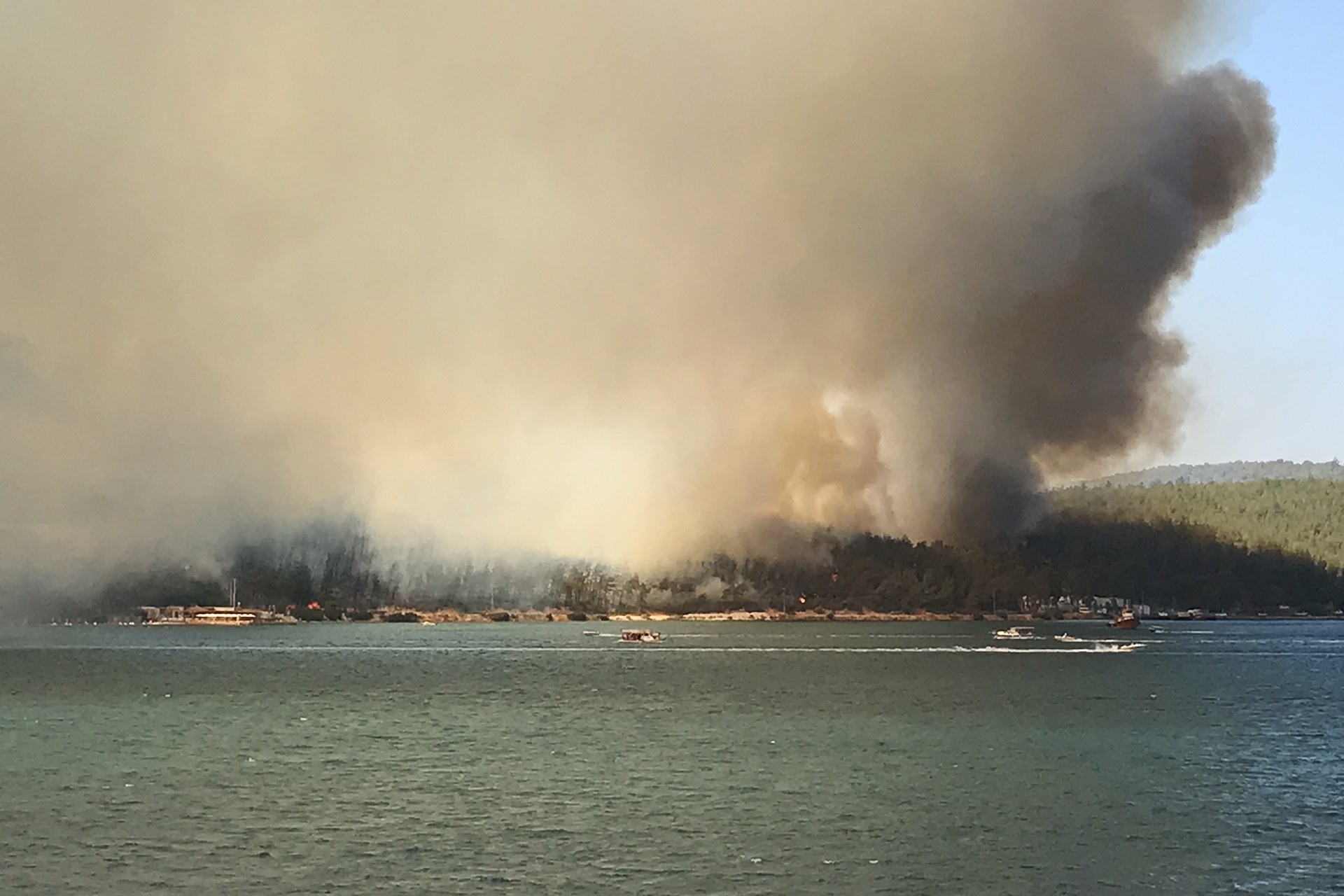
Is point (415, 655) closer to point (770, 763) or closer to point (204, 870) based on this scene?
point (770, 763)

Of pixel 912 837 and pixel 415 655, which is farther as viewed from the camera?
pixel 415 655

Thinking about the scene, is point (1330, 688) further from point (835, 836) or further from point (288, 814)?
point (288, 814)

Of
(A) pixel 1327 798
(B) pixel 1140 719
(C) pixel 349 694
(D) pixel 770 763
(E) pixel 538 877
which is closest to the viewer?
(E) pixel 538 877

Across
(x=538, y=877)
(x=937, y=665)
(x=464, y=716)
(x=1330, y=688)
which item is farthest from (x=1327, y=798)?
(x=937, y=665)

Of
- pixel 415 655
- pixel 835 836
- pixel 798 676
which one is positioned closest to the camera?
pixel 835 836

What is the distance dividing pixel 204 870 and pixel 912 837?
2308cm

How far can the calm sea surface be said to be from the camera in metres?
42.0

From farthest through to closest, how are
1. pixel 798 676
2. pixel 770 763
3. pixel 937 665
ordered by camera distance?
1. pixel 937 665
2. pixel 798 676
3. pixel 770 763

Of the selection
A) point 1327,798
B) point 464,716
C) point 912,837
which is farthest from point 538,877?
point 464,716

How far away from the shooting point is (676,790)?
58312mm

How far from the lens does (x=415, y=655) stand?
617 ft

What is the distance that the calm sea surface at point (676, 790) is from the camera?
1654 inches

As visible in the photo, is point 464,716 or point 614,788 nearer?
point 614,788

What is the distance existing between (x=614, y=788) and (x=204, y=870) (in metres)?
20.4
